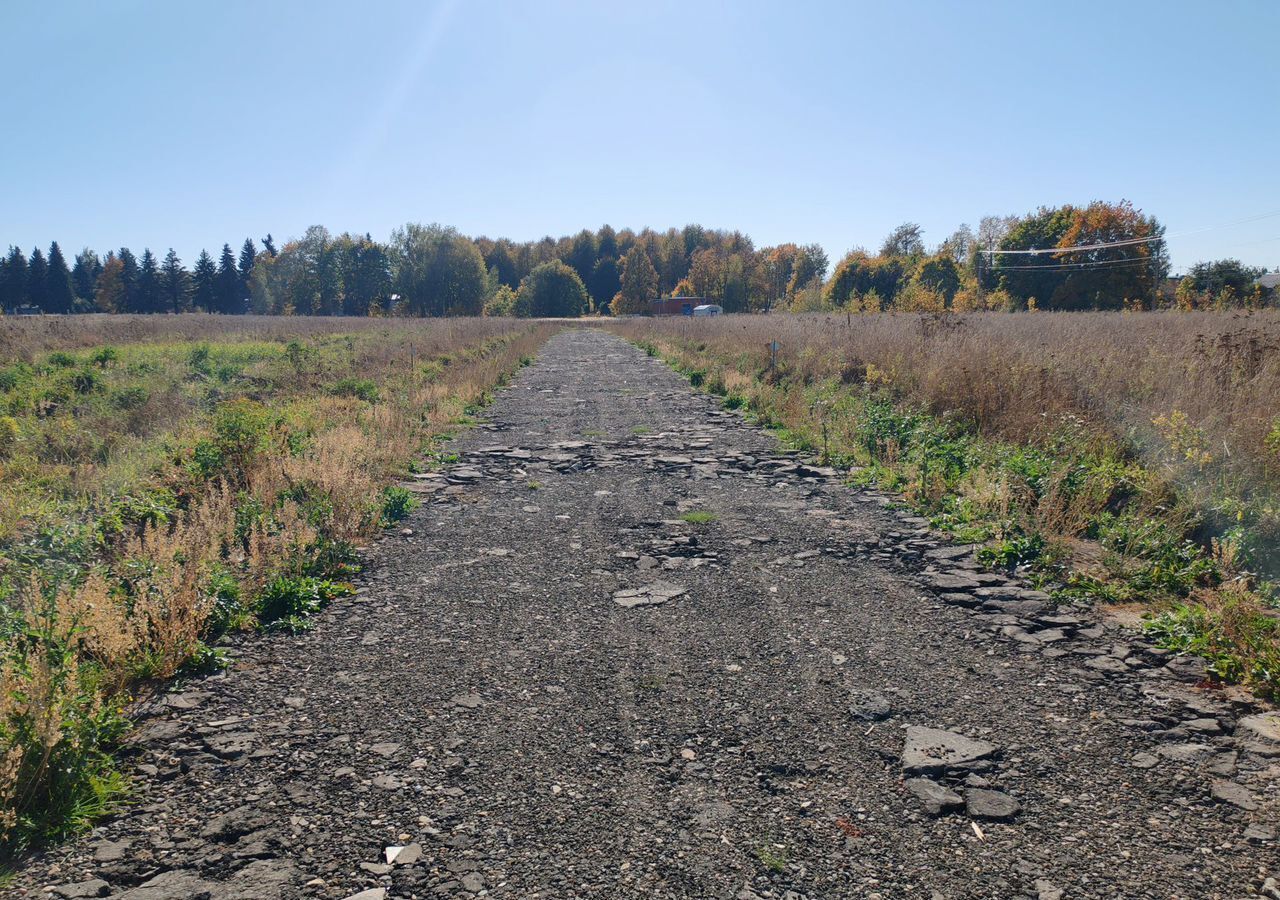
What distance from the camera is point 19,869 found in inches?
97.7

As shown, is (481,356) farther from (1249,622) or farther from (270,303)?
(270,303)

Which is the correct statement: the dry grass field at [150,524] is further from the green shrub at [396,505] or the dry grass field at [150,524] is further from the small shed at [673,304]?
the small shed at [673,304]

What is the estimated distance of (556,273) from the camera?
96.4 metres

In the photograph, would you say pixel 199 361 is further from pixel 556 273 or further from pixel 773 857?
pixel 556 273

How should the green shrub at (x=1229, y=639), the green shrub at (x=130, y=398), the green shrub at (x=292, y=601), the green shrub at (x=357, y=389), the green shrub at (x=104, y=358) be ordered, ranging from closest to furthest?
the green shrub at (x=1229, y=639) → the green shrub at (x=292, y=601) → the green shrub at (x=130, y=398) → the green shrub at (x=357, y=389) → the green shrub at (x=104, y=358)

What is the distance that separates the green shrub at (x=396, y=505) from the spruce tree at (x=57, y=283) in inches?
4110

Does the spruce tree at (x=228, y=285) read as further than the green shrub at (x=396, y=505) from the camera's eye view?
Yes

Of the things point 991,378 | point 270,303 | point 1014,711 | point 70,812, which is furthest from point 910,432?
point 270,303

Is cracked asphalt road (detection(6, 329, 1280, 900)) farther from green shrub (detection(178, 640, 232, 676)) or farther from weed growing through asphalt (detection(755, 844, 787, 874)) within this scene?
green shrub (detection(178, 640, 232, 676))

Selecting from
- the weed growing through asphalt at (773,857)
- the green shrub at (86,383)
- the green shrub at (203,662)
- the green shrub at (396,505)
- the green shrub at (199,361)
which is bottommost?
the weed growing through asphalt at (773,857)

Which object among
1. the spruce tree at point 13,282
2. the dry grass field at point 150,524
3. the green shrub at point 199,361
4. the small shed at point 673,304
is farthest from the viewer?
the small shed at point 673,304

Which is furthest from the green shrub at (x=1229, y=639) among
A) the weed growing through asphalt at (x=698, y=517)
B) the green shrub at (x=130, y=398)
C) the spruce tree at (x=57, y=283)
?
the spruce tree at (x=57, y=283)

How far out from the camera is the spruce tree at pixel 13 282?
8550 centimetres

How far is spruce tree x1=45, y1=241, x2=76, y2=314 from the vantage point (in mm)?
86688
